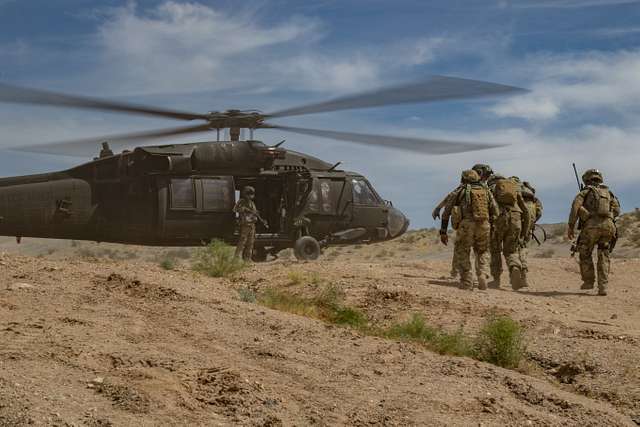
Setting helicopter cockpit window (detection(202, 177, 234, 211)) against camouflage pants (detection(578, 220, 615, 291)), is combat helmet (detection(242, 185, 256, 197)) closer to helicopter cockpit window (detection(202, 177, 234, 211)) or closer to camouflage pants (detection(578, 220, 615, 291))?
helicopter cockpit window (detection(202, 177, 234, 211))

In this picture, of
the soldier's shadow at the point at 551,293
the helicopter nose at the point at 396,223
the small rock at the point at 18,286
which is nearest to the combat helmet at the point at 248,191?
the helicopter nose at the point at 396,223

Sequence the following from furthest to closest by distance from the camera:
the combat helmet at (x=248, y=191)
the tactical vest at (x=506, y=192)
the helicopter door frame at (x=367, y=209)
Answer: the helicopter door frame at (x=367, y=209), the combat helmet at (x=248, y=191), the tactical vest at (x=506, y=192)

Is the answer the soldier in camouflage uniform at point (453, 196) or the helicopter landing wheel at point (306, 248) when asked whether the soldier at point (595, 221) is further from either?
the helicopter landing wheel at point (306, 248)

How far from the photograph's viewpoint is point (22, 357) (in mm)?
5617

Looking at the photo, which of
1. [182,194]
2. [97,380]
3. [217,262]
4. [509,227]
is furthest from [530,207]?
[97,380]

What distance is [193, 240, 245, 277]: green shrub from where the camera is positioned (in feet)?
38.7

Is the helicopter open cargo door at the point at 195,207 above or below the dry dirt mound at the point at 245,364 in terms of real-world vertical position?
above

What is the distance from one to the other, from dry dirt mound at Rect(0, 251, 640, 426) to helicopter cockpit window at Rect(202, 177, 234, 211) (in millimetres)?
5371

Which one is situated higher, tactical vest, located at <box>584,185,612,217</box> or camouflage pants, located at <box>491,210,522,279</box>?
tactical vest, located at <box>584,185,612,217</box>

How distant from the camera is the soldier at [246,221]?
583 inches

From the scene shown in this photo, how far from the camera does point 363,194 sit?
17312 mm

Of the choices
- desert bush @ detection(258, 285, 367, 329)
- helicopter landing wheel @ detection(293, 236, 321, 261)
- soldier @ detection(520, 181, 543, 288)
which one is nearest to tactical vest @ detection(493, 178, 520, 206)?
soldier @ detection(520, 181, 543, 288)

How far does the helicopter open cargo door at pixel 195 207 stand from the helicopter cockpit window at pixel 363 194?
2775 mm

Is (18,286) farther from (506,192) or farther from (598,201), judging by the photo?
(598,201)
